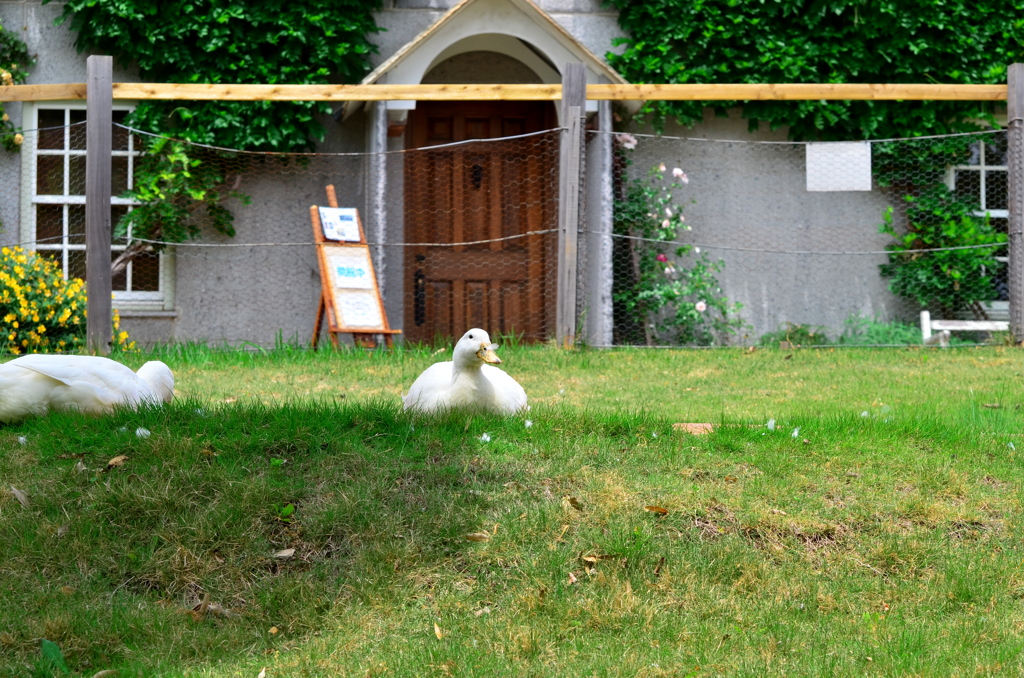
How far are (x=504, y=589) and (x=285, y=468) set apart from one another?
122 cm

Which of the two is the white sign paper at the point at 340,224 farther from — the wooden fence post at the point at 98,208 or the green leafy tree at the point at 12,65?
the green leafy tree at the point at 12,65

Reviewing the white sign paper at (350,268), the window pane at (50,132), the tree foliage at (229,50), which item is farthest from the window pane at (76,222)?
the white sign paper at (350,268)

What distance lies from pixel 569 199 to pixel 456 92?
1398 millimetres

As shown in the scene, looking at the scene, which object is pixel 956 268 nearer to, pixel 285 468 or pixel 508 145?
pixel 508 145

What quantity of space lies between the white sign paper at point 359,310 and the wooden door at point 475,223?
4.68 feet

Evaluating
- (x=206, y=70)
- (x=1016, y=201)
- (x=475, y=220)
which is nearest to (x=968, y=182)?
(x=1016, y=201)

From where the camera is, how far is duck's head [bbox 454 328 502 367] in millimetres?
5066

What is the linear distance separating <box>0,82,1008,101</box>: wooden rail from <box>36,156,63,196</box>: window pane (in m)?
1.77

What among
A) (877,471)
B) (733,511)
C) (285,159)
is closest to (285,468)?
(733,511)

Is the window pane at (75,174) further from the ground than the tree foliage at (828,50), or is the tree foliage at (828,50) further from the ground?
the tree foliage at (828,50)

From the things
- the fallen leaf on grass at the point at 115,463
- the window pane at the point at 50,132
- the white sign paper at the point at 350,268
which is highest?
the window pane at the point at 50,132

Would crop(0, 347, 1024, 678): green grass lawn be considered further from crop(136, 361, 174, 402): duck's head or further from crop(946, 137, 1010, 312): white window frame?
Result: crop(946, 137, 1010, 312): white window frame

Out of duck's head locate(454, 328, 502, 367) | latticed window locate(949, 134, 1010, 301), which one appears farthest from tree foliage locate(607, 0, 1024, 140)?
duck's head locate(454, 328, 502, 367)

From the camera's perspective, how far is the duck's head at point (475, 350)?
5.07 meters
